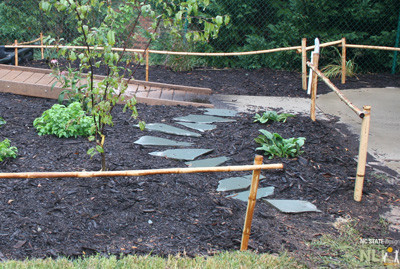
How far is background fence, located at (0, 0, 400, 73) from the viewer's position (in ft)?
31.4

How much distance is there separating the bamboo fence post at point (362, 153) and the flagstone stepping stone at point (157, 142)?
1.90 meters

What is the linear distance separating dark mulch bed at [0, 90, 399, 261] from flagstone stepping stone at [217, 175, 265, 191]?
0.26ft

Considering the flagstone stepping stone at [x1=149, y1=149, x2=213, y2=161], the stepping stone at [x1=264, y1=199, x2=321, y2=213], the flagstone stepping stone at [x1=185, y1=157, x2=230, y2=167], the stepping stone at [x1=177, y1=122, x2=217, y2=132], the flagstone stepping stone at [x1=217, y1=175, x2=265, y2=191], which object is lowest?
the stepping stone at [x1=264, y1=199, x2=321, y2=213]

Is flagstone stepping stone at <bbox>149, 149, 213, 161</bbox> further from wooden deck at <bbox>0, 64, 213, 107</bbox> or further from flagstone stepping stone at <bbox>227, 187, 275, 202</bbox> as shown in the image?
wooden deck at <bbox>0, 64, 213, 107</bbox>

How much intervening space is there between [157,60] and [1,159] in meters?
6.39

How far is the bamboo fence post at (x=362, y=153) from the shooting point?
3.60 meters

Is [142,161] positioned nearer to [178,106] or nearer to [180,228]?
[180,228]

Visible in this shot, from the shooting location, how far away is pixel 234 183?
12.8ft

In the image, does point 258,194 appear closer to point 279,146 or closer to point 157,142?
point 279,146

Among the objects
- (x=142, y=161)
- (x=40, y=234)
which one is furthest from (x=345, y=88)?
(x=40, y=234)

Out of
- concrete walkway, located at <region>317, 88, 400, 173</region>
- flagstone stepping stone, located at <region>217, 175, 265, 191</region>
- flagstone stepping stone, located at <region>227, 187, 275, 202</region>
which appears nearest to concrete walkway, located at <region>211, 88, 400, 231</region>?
concrete walkway, located at <region>317, 88, 400, 173</region>

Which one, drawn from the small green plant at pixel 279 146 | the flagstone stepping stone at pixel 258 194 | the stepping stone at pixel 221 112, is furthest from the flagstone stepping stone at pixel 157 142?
the stepping stone at pixel 221 112

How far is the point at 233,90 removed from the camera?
25.6 ft

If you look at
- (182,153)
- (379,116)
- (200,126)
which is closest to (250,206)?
(182,153)
